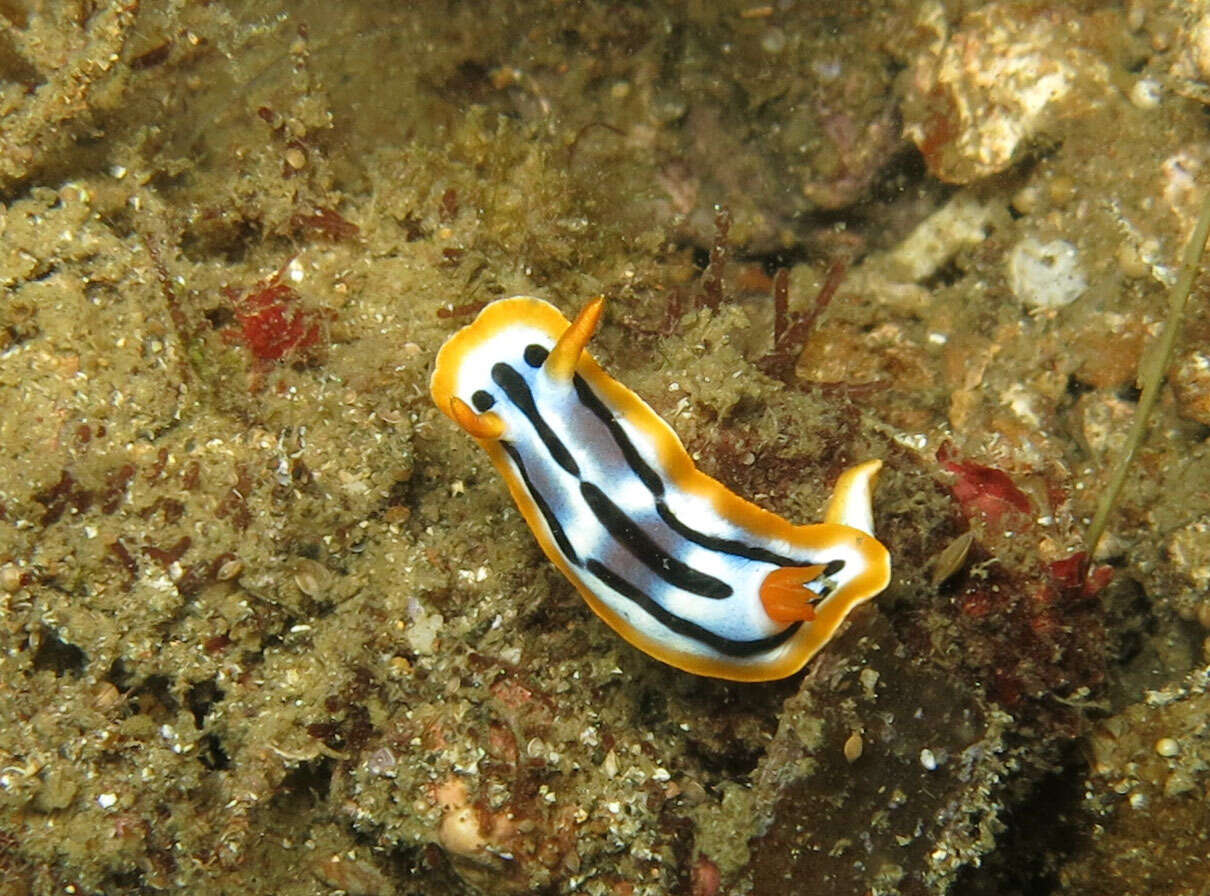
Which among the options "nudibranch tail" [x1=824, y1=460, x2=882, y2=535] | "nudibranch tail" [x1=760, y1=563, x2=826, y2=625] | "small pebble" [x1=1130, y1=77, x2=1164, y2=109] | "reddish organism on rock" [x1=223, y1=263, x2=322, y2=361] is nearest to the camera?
"nudibranch tail" [x1=760, y1=563, x2=826, y2=625]

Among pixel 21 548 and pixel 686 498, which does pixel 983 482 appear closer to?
pixel 686 498

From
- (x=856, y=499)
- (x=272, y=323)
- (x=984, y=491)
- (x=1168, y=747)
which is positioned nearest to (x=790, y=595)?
(x=856, y=499)

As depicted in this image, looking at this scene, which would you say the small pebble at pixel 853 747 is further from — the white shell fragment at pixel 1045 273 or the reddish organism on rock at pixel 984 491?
the white shell fragment at pixel 1045 273

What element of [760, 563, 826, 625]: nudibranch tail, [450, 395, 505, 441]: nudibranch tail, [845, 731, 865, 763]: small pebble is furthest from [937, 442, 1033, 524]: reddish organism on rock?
[450, 395, 505, 441]: nudibranch tail

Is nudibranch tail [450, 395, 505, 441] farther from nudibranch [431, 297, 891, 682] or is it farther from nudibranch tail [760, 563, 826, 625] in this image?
nudibranch tail [760, 563, 826, 625]

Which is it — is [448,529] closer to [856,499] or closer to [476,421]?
[476,421]

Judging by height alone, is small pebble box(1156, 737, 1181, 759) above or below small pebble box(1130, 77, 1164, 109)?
below

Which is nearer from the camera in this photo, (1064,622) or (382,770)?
(1064,622)

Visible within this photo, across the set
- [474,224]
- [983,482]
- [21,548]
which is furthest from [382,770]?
[983,482]
